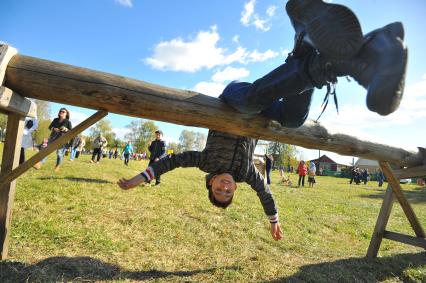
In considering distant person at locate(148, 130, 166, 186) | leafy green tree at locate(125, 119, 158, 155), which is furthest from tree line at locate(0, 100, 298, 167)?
distant person at locate(148, 130, 166, 186)

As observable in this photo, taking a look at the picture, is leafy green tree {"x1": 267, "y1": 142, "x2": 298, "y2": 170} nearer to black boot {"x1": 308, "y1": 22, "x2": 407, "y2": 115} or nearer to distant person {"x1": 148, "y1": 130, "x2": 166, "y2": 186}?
distant person {"x1": 148, "y1": 130, "x2": 166, "y2": 186}

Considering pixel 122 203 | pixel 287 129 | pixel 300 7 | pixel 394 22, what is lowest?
pixel 122 203

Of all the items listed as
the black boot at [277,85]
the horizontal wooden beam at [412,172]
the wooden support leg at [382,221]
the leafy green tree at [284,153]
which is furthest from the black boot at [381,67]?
the leafy green tree at [284,153]

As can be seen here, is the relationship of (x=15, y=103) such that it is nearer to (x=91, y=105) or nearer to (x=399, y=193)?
(x=91, y=105)

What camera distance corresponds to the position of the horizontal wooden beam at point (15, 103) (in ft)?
9.86

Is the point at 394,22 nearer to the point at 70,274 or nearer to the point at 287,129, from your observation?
the point at 287,129

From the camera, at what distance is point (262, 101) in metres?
3.15

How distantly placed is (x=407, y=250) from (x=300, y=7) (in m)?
6.10

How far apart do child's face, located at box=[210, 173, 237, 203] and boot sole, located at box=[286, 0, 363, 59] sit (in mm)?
2203

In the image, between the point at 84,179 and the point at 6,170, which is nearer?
the point at 6,170

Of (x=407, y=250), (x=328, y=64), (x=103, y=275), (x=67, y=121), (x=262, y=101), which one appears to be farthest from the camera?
(x=67, y=121)

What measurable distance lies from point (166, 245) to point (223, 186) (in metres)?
1.60

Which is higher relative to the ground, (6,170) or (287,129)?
(287,129)

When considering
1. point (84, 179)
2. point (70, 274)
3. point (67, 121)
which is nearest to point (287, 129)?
point (70, 274)
